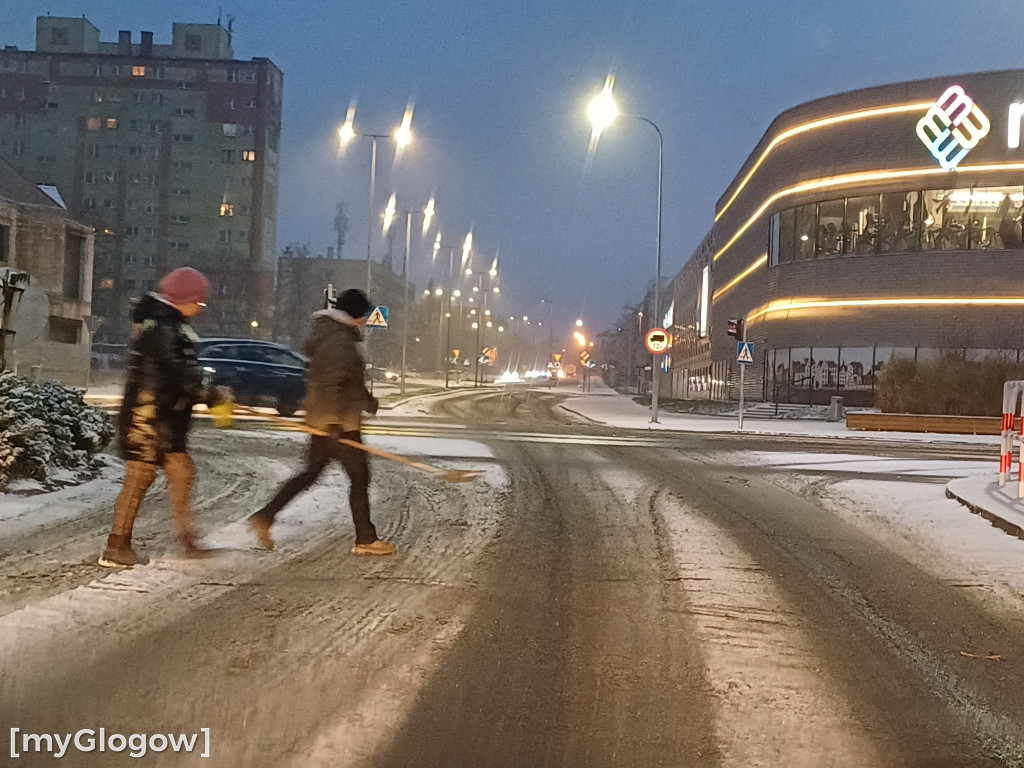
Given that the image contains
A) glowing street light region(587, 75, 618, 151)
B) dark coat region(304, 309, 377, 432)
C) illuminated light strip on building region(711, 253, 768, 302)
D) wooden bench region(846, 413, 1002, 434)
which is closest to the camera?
dark coat region(304, 309, 377, 432)

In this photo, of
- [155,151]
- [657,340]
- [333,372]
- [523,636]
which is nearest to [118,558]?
[333,372]

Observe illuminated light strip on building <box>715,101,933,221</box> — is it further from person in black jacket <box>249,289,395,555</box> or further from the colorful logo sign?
person in black jacket <box>249,289,395,555</box>

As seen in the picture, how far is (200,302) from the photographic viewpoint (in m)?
5.81

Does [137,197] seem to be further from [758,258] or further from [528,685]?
[528,685]

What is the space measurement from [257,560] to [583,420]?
22710 millimetres

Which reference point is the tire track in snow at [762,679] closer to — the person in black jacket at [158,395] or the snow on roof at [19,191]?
the person in black jacket at [158,395]

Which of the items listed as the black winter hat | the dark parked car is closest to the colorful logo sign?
the dark parked car

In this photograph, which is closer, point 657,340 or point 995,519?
point 995,519

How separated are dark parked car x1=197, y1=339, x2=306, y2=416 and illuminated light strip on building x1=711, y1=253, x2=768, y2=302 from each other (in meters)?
30.8

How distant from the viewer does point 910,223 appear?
126 feet

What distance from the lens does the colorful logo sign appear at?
36.8m

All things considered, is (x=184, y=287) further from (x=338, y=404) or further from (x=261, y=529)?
(x=261, y=529)

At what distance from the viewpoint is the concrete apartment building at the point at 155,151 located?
78.9 m

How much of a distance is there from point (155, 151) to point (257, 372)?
6985 cm
